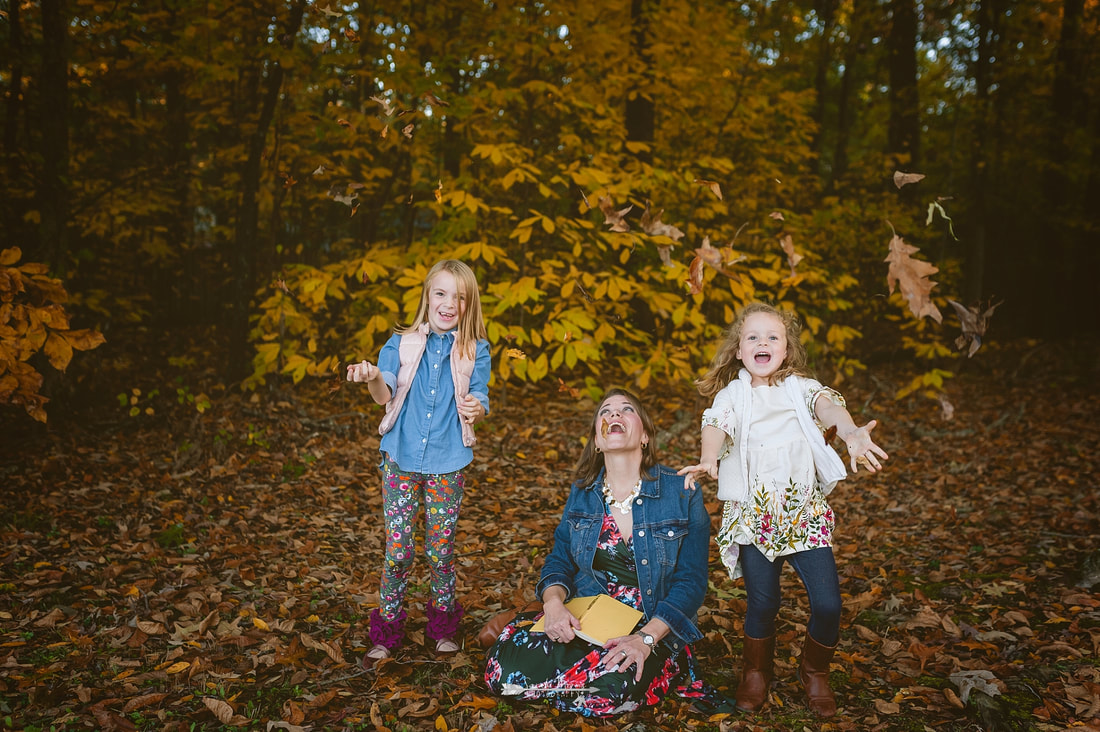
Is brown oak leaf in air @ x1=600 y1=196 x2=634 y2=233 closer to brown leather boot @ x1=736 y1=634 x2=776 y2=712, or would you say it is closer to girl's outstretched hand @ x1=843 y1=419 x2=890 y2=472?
girl's outstretched hand @ x1=843 y1=419 x2=890 y2=472

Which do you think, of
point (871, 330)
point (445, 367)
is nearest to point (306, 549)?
point (445, 367)

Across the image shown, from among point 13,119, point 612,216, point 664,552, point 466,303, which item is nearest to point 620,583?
point 664,552

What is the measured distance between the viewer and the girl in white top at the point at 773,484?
272 cm

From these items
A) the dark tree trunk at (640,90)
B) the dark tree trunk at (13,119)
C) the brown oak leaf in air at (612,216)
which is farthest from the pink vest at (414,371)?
the dark tree trunk at (13,119)

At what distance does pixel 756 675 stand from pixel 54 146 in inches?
247

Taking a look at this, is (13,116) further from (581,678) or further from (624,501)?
(581,678)

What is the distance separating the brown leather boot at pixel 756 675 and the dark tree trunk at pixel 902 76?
8.71m

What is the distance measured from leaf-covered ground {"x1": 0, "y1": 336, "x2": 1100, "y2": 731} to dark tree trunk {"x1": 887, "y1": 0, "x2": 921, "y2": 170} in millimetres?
4550

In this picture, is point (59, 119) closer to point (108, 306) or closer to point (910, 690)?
point (108, 306)

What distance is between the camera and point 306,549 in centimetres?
443

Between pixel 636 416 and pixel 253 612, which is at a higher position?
pixel 636 416

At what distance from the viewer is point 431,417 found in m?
3.10

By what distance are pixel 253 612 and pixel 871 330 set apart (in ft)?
33.1

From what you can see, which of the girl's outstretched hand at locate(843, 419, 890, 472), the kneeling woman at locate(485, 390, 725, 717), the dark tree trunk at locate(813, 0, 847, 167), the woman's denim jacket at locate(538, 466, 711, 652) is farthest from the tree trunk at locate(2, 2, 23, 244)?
the dark tree trunk at locate(813, 0, 847, 167)
